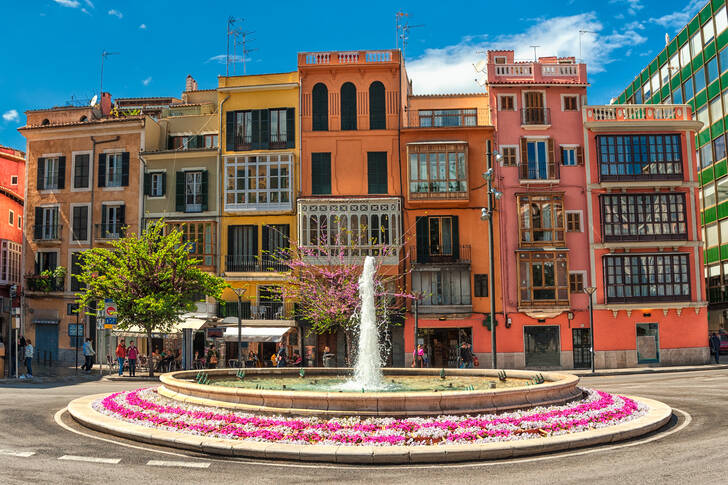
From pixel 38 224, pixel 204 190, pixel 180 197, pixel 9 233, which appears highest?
pixel 204 190

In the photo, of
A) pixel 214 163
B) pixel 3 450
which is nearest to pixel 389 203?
pixel 214 163

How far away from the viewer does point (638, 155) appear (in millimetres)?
37875

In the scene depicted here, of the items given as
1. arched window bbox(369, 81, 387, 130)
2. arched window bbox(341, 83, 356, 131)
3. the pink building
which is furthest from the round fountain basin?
arched window bbox(369, 81, 387, 130)

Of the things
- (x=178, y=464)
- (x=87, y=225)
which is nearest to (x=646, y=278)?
(x=178, y=464)

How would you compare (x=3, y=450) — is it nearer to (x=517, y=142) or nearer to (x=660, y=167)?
(x=517, y=142)

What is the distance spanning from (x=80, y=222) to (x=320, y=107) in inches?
660

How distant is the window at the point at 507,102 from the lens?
3894 cm

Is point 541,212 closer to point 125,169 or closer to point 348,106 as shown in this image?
point 348,106

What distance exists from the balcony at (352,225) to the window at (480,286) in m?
4.71

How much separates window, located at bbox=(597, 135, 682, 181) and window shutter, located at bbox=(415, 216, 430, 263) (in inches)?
417

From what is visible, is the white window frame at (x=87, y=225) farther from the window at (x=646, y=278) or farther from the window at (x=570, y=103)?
the window at (x=646, y=278)

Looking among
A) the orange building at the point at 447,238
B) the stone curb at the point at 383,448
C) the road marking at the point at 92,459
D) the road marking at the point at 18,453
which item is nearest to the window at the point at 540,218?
the orange building at the point at 447,238

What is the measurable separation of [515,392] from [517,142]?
27.6 metres

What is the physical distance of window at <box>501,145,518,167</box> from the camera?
3850 centimetres
